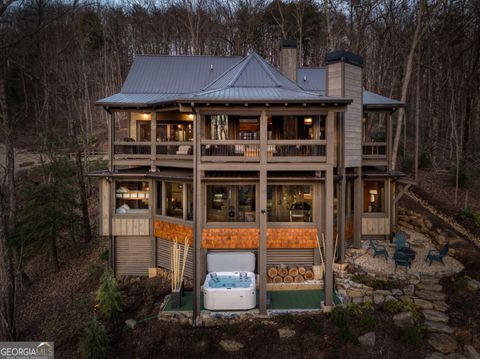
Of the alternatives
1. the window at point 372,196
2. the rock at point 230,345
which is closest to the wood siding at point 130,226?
the rock at point 230,345

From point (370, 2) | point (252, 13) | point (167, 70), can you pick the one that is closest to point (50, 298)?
point (167, 70)

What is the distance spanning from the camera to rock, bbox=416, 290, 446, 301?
8.92 metres

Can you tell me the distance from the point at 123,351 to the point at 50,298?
610 centimetres

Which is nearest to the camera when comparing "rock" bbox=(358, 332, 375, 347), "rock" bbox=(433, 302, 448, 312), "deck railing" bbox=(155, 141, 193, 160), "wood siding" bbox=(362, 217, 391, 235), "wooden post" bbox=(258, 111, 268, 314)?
"rock" bbox=(358, 332, 375, 347)

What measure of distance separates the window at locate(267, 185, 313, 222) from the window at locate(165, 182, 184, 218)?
3401mm

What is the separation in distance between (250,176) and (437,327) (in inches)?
264

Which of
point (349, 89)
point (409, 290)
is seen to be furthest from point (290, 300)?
point (349, 89)

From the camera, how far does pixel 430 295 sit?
9.03m

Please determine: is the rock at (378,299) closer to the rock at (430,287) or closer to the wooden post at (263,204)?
the rock at (430,287)

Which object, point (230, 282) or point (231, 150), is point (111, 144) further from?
point (230, 282)

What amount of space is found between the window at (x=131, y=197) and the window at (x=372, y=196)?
902 cm

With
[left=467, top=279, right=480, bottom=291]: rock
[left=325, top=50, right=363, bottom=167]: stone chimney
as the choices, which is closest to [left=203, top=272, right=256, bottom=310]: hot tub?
[left=325, top=50, right=363, bottom=167]: stone chimney

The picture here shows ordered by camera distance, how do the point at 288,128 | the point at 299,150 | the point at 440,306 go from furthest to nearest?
the point at 288,128 < the point at 299,150 < the point at 440,306

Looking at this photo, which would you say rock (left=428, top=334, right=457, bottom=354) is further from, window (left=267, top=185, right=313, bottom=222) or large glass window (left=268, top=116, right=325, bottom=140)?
large glass window (left=268, top=116, right=325, bottom=140)
